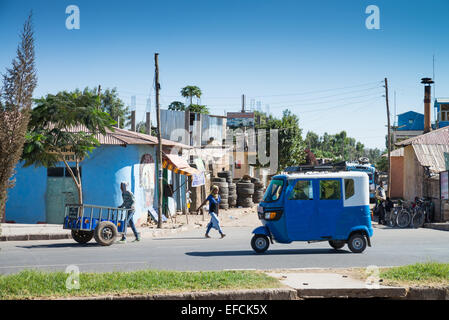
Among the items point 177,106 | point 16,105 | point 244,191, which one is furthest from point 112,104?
point 16,105

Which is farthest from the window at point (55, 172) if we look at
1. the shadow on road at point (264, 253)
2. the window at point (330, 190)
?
the window at point (330, 190)

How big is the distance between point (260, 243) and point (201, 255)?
1542 mm

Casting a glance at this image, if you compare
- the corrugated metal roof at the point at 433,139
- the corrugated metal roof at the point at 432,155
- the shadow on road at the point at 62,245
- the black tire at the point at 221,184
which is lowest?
the shadow on road at the point at 62,245

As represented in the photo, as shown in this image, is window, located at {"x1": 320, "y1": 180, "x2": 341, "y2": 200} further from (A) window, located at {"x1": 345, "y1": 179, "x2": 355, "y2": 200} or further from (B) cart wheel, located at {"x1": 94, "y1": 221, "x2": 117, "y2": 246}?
(B) cart wheel, located at {"x1": 94, "y1": 221, "x2": 117, "y2": 246}

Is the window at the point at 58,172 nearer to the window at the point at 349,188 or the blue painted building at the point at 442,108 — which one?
the window at the point at 349,188

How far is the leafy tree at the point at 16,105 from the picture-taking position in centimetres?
663

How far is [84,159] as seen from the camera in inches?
826

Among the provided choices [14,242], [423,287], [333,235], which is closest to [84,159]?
[14,242]

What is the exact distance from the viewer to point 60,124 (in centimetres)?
1859

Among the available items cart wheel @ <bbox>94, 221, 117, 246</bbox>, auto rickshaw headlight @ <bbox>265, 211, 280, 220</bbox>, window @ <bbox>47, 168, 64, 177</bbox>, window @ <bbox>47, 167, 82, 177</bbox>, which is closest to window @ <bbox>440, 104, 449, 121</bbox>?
→ window @ <bbox>47, 167, 82, 177</bbox>

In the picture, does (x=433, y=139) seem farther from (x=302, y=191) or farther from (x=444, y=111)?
(x=444, y=111)

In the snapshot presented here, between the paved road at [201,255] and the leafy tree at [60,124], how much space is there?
12.3 feet

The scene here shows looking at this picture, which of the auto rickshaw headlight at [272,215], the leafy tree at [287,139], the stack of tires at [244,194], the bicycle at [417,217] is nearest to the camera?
the auto rickshaw headlight at [272,215]

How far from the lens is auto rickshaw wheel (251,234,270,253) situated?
42.1 feet
